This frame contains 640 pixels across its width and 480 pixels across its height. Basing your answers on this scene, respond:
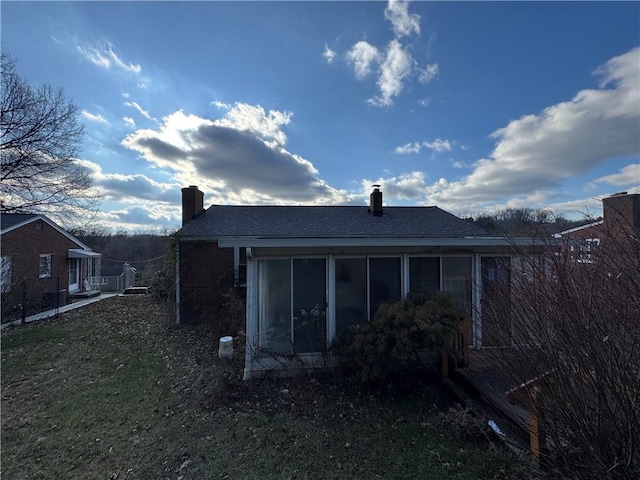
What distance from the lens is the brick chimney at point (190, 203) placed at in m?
12.9

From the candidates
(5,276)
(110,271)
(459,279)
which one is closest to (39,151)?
(5,276)

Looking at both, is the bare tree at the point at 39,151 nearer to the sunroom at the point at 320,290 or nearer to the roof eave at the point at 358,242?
the roof eave at the point at 358,242

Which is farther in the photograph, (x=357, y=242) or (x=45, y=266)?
(x=45, y=266)

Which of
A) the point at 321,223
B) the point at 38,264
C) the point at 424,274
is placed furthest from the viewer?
the point at 38,264

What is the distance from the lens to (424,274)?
7.16 metres

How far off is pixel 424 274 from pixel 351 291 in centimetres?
177

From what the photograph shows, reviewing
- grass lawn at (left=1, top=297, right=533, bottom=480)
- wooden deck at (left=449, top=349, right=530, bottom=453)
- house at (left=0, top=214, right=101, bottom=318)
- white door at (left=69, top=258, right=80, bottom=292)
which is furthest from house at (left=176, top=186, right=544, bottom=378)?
white door at (left=69, top=258, right=80, bottom=292)

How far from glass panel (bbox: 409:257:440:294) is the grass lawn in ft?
7.18

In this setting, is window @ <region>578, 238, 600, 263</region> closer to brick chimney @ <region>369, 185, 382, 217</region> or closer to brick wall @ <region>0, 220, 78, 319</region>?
brick chimney @ <region>369, 185, 382, 217</region>

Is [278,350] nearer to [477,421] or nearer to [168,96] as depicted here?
[477,421]

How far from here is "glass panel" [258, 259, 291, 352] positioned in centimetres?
680

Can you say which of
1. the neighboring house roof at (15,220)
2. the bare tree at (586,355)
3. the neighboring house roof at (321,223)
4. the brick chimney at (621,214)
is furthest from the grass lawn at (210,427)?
the neighboring house roof at (15,220)

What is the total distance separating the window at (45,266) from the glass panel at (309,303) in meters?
18.7

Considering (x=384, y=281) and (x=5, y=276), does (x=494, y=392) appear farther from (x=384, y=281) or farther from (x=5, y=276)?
(x=5, y=276)
